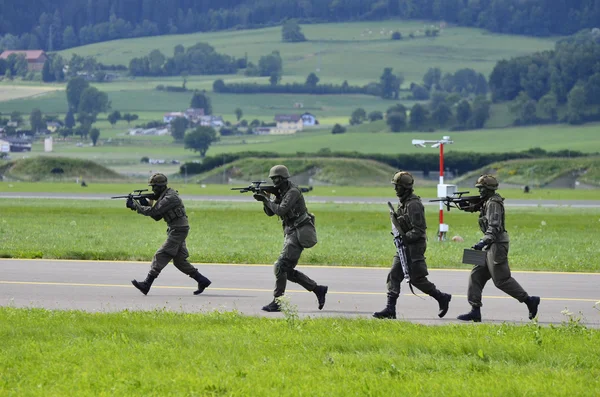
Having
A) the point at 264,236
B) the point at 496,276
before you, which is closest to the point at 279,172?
the point at 496,276

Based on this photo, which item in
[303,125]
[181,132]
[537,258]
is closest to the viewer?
[537,258]

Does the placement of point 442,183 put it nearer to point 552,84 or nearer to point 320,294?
point 320,294

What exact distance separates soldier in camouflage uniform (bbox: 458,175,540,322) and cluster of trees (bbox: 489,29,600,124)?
158512 mm

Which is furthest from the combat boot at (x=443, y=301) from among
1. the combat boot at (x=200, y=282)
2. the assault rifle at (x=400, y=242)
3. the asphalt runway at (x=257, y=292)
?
the combat boot at (x=200, y=282)

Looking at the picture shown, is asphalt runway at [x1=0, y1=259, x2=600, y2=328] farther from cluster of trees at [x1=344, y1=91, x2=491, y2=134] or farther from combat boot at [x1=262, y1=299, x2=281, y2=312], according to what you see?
cluster of trees at [x1=344, y1=91, x2=491, y2=134]

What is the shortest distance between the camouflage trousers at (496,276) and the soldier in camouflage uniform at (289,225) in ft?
6.95

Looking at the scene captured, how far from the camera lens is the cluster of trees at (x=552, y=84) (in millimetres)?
170375

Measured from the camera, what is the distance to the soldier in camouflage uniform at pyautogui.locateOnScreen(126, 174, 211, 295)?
16.2 m

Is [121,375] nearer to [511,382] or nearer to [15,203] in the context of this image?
[511,382]

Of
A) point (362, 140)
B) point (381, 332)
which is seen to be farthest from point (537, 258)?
point (362, 140)

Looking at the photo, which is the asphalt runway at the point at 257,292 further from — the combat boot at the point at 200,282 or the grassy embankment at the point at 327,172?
the grassy embankment at the point at 327,172

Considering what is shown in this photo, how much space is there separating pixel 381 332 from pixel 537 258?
11.4 m

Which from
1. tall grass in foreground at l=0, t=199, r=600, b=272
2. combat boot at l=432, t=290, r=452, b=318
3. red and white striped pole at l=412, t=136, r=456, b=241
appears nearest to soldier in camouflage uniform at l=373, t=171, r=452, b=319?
combat boot at l=432, t=290, r=452, b=318

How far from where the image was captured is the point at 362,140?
5989 inches
